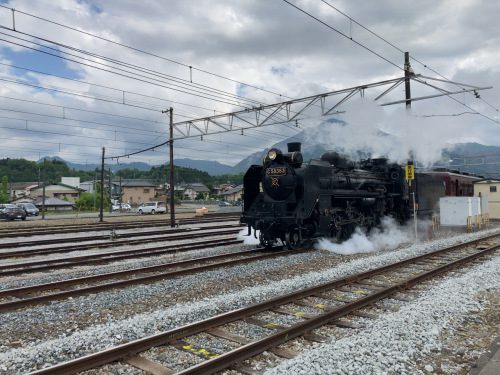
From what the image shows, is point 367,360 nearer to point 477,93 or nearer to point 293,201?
point 293,201

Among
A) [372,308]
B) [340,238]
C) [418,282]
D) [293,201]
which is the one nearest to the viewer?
[372,308]

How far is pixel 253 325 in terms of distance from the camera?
5824 mm

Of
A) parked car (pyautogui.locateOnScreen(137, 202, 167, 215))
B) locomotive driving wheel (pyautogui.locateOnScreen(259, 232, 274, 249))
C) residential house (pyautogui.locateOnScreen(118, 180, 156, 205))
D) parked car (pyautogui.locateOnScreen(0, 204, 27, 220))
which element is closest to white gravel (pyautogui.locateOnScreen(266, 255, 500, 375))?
locomotive driving wheel (pyautogui.locateOnScreen(259, 232, 274, 249))

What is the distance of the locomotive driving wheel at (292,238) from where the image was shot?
12.9m

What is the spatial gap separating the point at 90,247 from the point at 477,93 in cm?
1577

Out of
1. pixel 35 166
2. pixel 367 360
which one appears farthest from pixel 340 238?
pixel 35 166

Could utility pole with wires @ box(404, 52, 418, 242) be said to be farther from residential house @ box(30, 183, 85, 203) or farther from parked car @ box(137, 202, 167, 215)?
residential house @ box(30, 183, 85, 203)

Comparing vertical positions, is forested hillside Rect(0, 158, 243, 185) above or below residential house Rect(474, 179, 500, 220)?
above

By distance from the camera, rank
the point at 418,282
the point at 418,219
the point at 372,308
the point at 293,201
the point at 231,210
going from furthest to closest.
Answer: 1. the point at 231,210
2. the point at 418,219
3. the point at 293,201
4. the point at 418,282
5. the point at 372,308

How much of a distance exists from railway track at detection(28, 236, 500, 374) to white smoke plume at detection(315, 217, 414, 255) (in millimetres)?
4149

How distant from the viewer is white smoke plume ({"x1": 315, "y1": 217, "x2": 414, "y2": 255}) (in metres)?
13.1

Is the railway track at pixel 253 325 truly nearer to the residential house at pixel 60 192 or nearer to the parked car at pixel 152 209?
the parked car at pixel 152 209

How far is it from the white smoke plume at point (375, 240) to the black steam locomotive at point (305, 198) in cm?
35

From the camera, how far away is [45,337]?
5480 millimetres
